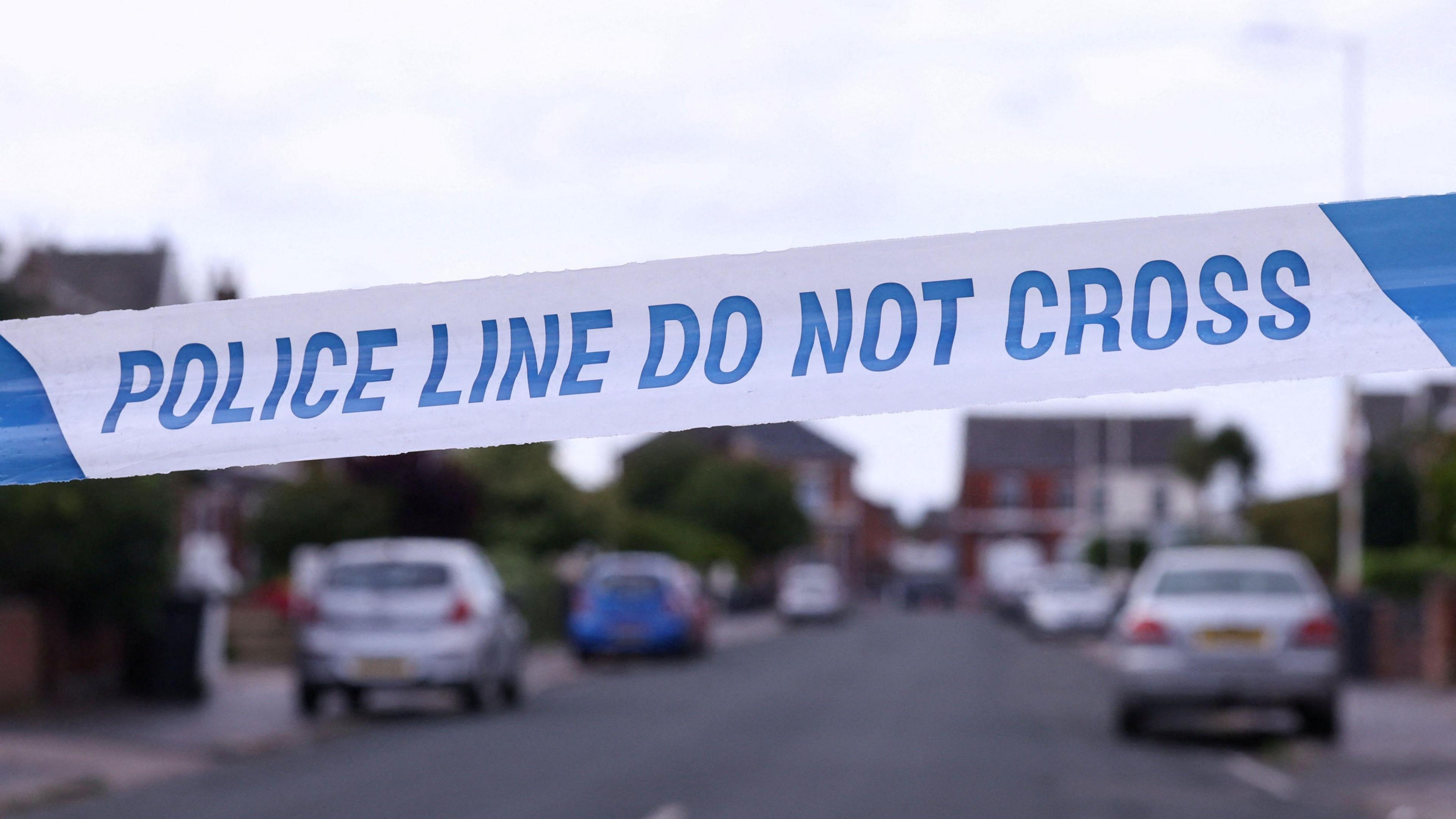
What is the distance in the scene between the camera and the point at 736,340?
5.20m

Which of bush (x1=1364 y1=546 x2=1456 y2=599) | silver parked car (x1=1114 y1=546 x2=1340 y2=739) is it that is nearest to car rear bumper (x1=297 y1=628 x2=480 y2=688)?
silver parked car (x1=1114 y1=546 x2=1340 y2=739)

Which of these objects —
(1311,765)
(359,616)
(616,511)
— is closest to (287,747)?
(359,616)

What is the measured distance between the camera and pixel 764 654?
1342 inches

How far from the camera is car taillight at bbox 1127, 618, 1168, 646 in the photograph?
51.2 feet

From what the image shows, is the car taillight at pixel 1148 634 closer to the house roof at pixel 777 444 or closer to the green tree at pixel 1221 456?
the green tree at pixel 1221 456

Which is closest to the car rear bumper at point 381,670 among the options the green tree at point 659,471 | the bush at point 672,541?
the bush at point 672,541

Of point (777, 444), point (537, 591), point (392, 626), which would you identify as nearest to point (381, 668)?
point (392, 626)

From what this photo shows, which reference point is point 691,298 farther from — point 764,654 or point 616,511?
point 616,511

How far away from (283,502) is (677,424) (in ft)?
103

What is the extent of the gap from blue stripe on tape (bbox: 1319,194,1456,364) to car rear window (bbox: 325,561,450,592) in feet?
45.5

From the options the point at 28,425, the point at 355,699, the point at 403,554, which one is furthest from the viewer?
the point at 355,699

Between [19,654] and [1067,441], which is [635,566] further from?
[1067,441]

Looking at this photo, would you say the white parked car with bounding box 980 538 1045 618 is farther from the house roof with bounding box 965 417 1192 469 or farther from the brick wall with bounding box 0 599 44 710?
the brick wall with bounding box 0 599 44 710

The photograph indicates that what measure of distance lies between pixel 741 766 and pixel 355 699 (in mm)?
6674
